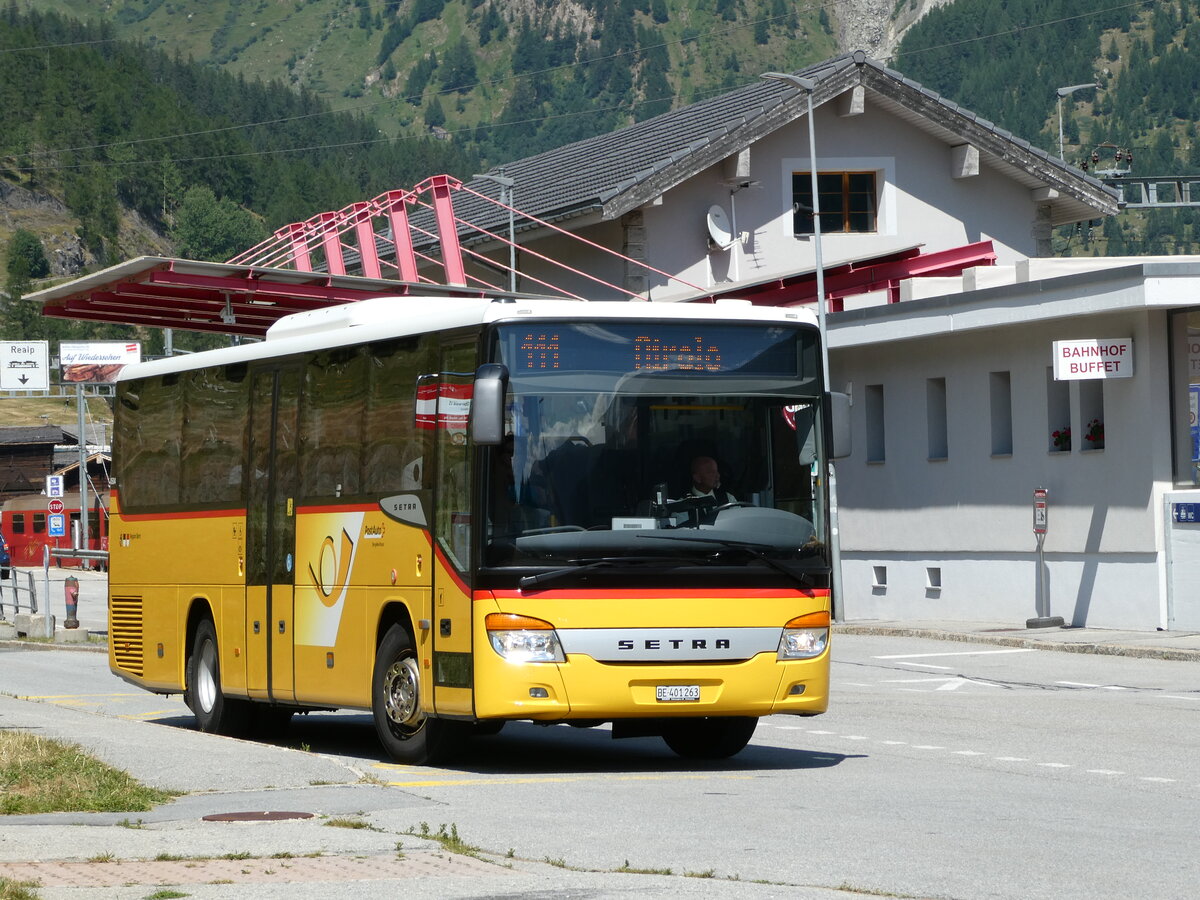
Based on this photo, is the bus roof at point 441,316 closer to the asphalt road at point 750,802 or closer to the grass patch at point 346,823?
the asphalt road at point 750,802

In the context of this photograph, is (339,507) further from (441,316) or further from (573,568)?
(573,568)

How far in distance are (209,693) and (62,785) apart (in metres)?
5.36

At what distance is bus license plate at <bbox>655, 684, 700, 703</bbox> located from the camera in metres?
13.0

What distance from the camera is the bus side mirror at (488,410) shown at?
1248 cm

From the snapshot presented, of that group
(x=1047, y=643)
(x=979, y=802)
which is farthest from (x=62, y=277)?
(x=979, y=802)

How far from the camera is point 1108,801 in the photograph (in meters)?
11.8

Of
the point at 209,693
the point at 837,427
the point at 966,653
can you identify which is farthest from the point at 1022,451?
the point at 837,427

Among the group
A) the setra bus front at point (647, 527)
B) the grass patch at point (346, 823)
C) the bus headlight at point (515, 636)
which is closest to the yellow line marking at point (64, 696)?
the bus headlight at point (515, 636)

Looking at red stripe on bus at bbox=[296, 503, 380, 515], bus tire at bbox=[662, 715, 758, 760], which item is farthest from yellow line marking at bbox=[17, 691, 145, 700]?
bus tire at bbox=[662, 715, 758, 760]

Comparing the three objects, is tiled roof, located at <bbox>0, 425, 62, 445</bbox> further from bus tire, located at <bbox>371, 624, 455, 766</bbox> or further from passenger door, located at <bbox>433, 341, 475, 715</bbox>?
passenger door, located at <bbox>433, 341, 475, 715</bbox>

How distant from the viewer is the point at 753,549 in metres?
13.2

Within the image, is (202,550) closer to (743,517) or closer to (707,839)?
(743,517)

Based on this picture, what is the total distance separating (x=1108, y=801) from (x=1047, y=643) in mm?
Result: 14978

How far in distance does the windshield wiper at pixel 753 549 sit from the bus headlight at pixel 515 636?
2.81ft
